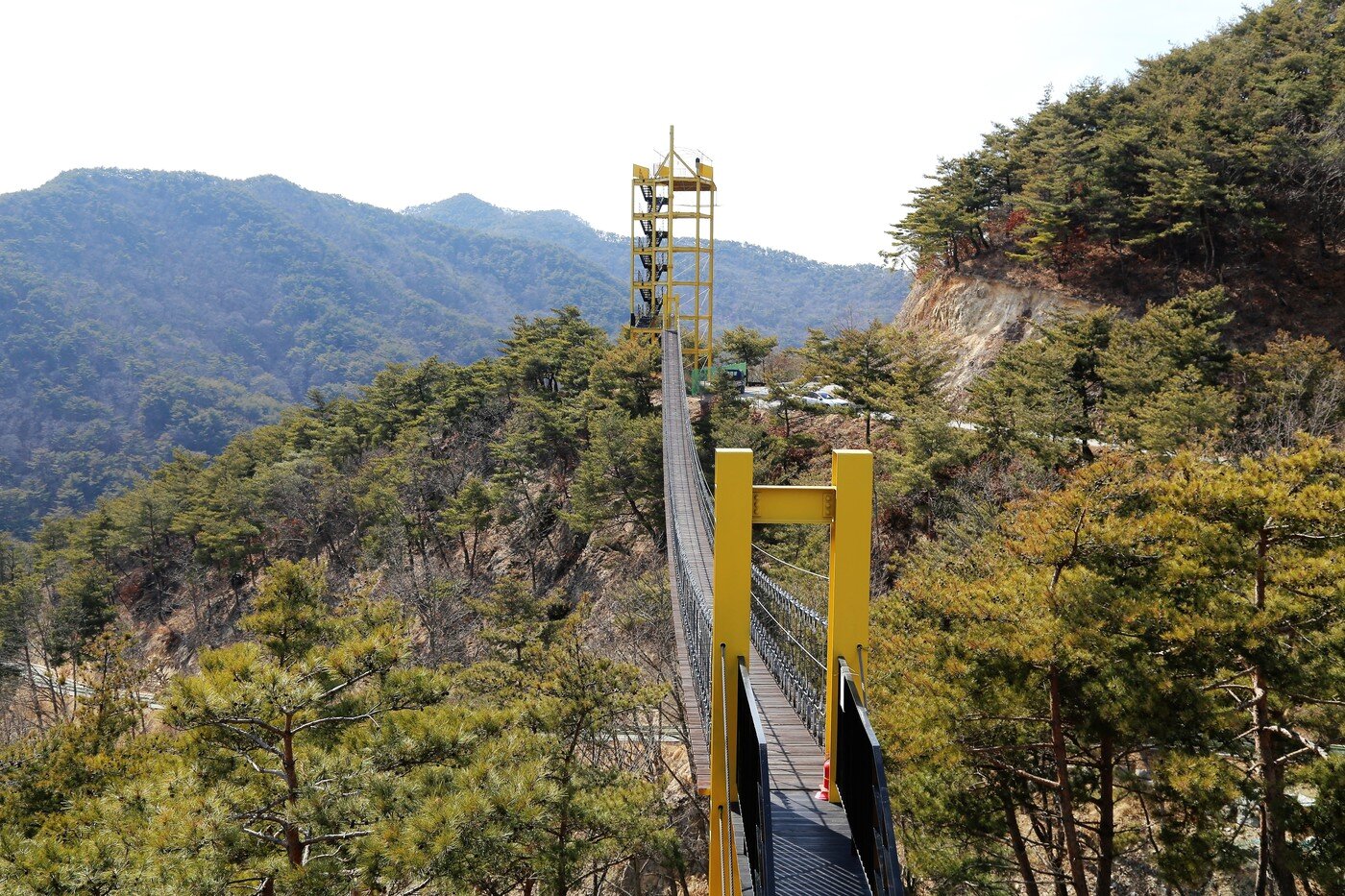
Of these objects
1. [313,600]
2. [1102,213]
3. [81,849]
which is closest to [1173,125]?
[1102,213]

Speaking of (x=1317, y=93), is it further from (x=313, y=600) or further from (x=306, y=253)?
(x=306, y=253)

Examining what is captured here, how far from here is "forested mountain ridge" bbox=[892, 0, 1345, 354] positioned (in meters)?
14.2

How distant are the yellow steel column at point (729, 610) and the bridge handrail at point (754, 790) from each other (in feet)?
0.31

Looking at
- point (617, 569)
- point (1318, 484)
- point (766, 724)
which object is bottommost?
point (617, 569)

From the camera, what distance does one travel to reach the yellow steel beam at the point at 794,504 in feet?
9.81

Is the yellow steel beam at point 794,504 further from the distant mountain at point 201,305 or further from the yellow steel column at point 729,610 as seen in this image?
the distant mountain at point 201,305

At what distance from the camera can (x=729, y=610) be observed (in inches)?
118

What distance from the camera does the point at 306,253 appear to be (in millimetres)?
124000

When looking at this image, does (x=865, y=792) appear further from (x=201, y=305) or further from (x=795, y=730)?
(x=201, y=305)

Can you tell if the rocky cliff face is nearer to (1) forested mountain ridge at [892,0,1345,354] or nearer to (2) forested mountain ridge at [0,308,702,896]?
(1) forested mountain ridge at [892,0,1345,354]

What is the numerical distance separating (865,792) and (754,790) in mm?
382

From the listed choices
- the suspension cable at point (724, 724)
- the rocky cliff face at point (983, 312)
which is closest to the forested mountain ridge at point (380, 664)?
the suspension cable at point (724, 724)

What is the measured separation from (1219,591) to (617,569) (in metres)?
13.8

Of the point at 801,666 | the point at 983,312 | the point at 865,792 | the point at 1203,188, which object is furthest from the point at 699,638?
the point at 983,312
